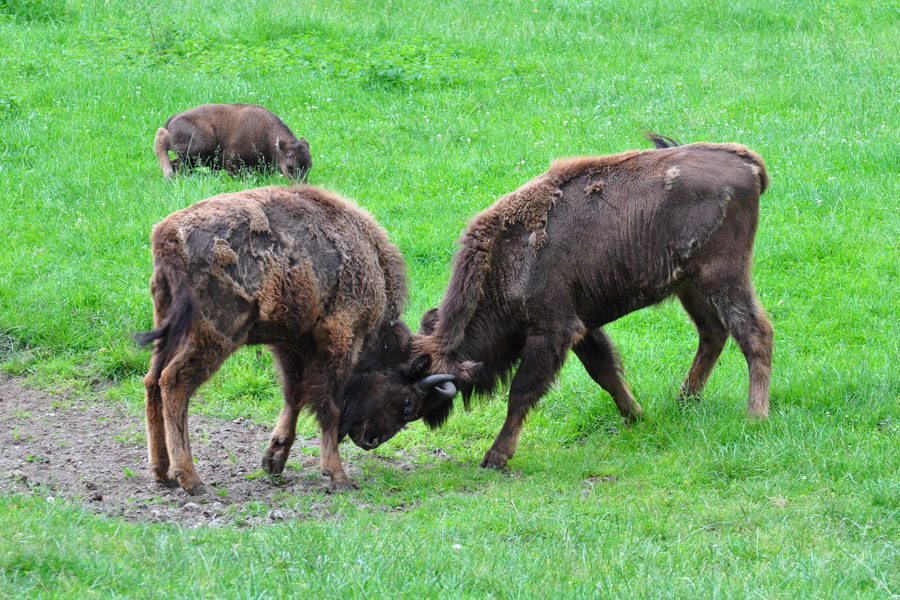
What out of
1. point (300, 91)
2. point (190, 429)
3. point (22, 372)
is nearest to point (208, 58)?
point (300, 91)

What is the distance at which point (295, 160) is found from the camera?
1146cm

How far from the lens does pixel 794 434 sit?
21.5 feet

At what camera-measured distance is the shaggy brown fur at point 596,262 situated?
698 centimetres

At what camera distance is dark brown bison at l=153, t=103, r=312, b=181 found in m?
11.5

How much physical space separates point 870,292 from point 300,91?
847 centimetres

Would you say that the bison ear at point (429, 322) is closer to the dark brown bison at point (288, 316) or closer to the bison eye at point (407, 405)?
the dark brown bison at point (288, 316)

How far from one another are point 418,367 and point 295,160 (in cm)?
515

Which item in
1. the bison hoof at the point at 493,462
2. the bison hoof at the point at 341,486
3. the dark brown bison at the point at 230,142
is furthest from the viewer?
the dark brown bison at the point at 230,142

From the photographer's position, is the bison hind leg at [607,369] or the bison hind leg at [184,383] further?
the bison hind leg at [607,369]

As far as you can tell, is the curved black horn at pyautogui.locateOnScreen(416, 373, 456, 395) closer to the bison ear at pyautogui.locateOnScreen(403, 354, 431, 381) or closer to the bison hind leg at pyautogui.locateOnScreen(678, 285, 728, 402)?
the bison ear at pyautogui.locateOnScreen(403, 354, 431, 381)

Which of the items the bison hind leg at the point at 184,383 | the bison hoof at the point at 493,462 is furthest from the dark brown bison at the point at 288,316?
the bison hoof at the point at 493,462

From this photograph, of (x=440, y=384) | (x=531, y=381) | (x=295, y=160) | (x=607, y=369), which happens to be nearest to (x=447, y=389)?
(x=440, y=384)

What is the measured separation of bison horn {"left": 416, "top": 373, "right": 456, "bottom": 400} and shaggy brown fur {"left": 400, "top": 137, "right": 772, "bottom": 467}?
148 mm

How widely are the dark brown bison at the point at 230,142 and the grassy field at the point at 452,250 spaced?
1.42 feet
